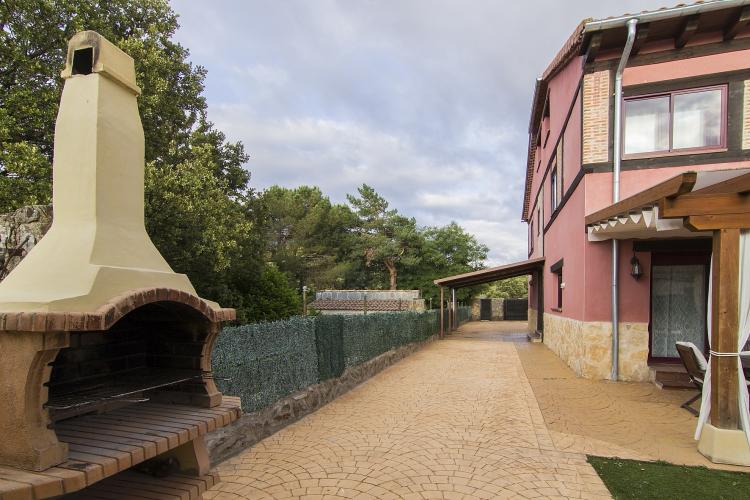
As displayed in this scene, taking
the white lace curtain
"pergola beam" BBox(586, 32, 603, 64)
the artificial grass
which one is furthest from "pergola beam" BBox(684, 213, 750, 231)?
"pergola beam" BBox(586, 32, 603, 64)

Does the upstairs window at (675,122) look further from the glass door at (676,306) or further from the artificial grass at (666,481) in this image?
the artificial grass at (666,481)

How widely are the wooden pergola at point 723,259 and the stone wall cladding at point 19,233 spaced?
7.67 metres

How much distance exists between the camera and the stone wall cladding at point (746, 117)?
8.38 m

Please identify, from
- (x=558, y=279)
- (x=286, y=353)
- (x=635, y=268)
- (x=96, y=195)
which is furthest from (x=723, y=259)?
(x=558, y=279)

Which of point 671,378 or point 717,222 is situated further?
point 671,378

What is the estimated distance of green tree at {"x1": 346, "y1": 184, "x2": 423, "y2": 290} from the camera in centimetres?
3591

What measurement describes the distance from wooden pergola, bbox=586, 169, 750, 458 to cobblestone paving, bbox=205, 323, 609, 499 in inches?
64.4

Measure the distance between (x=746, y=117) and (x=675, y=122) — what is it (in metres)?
1.12

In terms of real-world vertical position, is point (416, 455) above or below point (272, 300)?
below

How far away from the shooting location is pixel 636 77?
898 centimetres

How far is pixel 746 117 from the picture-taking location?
27.5 ft

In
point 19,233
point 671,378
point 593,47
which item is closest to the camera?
point 19,233

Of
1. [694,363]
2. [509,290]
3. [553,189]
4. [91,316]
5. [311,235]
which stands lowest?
[509,290]

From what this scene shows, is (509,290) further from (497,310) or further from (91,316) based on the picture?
(91,316)
